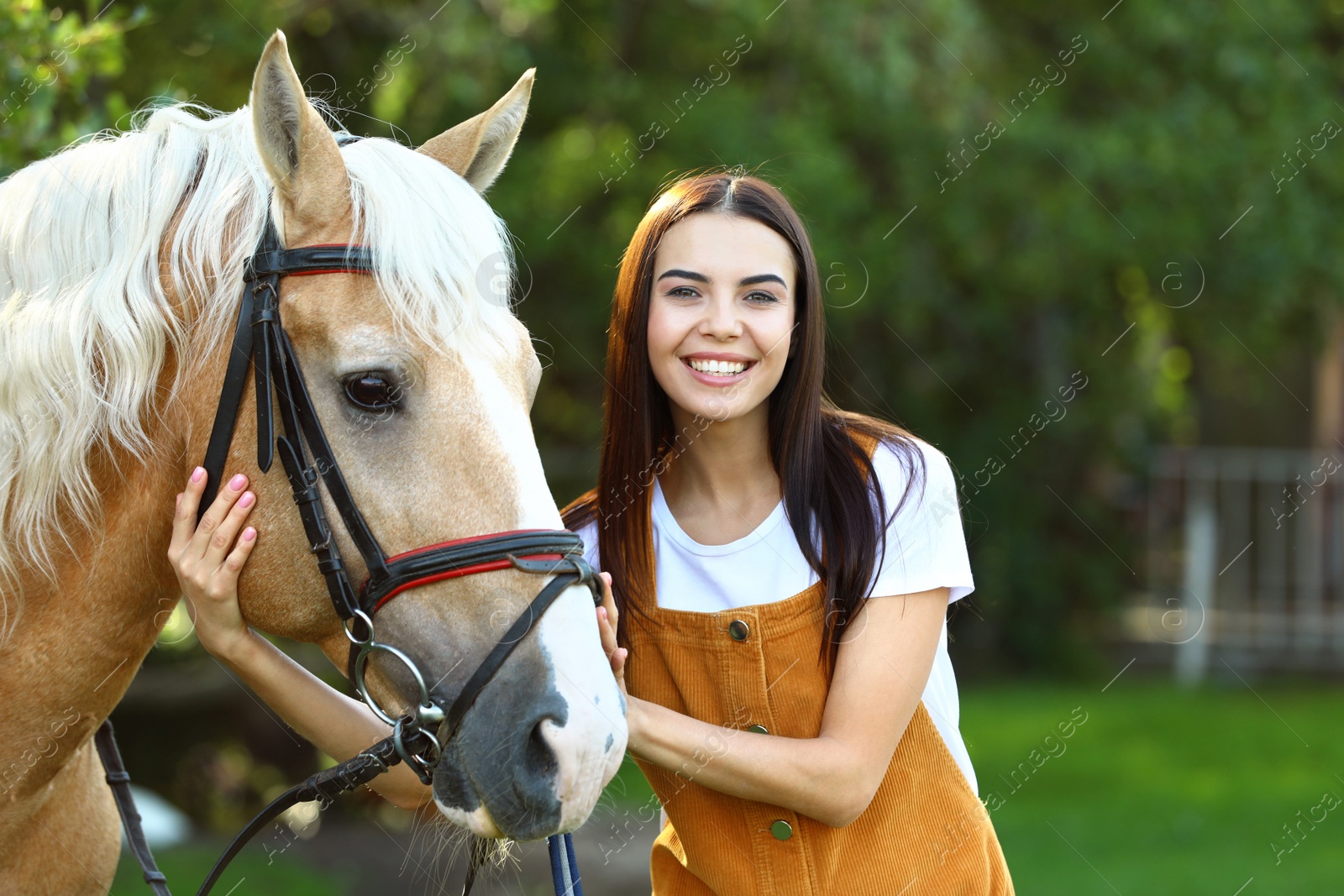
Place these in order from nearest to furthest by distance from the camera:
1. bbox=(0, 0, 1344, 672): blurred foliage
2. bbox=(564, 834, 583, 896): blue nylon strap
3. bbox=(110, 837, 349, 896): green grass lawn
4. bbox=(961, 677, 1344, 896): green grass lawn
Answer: bbox=(564, 834, 583, 896): blue nylon strap → bbox=(110, 837, 349, 896): green grass lawn → bbox=(961, 677, 1344, 896): green grass lawn → bbox=(0, 0, 1344, 672): blurred foliage

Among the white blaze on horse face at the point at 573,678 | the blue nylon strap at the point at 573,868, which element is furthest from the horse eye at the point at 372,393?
the blue nylon strap at the point at 573,868

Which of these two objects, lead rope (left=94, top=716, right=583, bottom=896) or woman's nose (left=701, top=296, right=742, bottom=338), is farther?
woman's nose (left=701, top=296, right=742, bottom=338)

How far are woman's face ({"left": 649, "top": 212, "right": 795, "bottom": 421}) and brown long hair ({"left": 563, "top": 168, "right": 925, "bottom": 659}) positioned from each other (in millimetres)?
45

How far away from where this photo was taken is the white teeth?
6.75 feet

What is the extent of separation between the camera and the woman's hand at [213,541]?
171 centimetres

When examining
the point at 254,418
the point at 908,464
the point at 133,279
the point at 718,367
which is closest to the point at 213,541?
the point at 254,418

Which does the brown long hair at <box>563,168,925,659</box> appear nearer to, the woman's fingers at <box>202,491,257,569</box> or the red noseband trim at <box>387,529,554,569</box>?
the red noseband trim at <box>387,529,554,569</box>

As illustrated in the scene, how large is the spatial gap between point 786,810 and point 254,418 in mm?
1071

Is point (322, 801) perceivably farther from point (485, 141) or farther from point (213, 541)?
point (485, 141)

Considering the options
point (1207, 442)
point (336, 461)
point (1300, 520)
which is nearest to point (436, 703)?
point (336, 461)

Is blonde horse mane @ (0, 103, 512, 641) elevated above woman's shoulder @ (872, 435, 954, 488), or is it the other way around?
blonde horse mane @ (0, 103, 512, 641)

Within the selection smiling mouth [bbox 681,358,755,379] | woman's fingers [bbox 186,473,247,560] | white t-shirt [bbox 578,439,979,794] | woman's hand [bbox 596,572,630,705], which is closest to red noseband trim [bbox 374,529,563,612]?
woman's hand [bbox 596,572,630,705]

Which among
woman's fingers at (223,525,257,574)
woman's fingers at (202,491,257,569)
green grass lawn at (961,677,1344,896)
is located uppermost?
woman's fingers at (202,491,257,569)

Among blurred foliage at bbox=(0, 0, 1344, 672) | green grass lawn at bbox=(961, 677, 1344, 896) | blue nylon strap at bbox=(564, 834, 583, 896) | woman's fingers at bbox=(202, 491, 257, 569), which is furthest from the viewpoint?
blurred foliage at bbox=(0, 0, 1344, 672)
